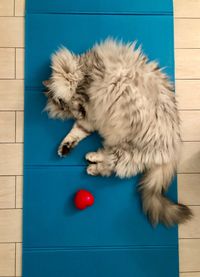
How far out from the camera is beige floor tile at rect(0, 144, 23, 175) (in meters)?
1.81

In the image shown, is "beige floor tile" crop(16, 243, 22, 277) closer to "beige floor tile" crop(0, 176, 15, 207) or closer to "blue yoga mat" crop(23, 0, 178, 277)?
"blue yoga mat" crop(23, 0, 178, 277)

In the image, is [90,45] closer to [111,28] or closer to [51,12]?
[111,28]

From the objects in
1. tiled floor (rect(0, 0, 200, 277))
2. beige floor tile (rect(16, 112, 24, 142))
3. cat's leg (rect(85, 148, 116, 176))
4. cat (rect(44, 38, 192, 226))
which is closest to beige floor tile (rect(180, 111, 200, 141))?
tiled floor (rect(0, 0, 200, 277))

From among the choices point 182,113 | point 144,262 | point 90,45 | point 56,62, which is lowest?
point 144,262

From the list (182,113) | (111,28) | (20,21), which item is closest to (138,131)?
(182,113)

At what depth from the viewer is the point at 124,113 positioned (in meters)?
1.61

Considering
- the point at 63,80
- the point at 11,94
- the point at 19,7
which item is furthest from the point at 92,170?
the point at 19,7

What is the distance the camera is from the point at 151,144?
5.41ft

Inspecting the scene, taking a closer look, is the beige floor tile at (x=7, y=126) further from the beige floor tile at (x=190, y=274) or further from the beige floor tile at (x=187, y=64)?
the beige floor tile at (x=190, y=274)

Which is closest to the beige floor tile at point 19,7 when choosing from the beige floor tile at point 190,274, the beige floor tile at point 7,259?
the beige floor tile at point 7,259

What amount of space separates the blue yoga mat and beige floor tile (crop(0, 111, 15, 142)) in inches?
3.0

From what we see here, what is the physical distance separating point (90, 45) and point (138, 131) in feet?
1.90

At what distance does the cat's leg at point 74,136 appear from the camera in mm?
1760

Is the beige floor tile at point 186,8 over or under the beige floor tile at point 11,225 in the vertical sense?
over
